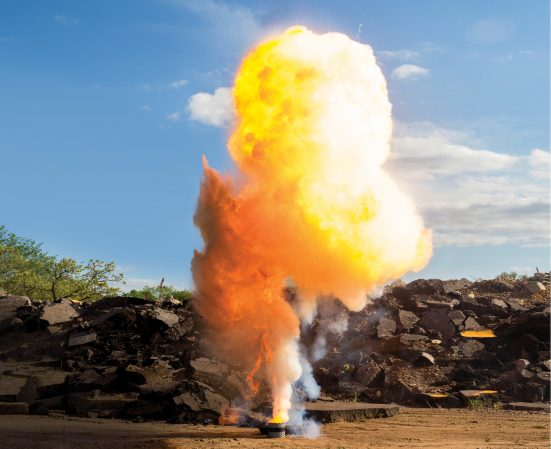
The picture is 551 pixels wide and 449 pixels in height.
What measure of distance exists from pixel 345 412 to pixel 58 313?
55.1 ft

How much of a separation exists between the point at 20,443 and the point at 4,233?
4578 centimetres

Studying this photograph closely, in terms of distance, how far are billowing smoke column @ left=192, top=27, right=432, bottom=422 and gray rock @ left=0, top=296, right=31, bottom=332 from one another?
18.1 metres

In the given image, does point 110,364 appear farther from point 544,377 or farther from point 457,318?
point 457,318

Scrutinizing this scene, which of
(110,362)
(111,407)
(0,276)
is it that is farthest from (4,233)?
(111,407)

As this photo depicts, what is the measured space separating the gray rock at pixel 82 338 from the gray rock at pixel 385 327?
40.1ft

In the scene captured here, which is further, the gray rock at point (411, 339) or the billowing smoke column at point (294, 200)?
the gray rock at point (411, 339)

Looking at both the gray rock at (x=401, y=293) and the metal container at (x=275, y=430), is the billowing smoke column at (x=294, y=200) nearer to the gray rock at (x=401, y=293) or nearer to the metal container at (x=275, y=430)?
the metal container at (x=275, y=430)

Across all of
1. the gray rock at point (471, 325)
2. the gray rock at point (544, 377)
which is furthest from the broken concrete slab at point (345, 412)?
the gray rock at point (471, 325)

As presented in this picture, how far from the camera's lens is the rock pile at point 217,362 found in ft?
56.3

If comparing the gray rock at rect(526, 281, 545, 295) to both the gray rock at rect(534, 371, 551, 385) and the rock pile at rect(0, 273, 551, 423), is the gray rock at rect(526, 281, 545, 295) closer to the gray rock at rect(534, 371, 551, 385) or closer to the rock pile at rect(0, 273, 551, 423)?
the rock pile at rect(0, 273, 551, 423)

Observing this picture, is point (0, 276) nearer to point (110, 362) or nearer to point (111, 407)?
point (110, 362)

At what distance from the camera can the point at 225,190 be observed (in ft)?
44.8

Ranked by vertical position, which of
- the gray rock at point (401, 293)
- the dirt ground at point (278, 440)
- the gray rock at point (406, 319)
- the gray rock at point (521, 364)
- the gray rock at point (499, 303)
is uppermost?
the gray rock at point (401, 293)

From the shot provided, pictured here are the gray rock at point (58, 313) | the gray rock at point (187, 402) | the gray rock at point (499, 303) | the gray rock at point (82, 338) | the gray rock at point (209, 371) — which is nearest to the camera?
the gray rock at point (187, 402)
